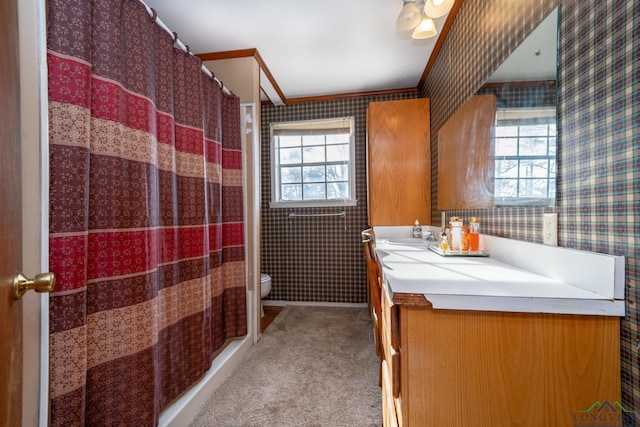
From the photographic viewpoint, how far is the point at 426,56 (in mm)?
2152

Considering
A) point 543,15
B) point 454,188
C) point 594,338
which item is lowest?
point 594,338

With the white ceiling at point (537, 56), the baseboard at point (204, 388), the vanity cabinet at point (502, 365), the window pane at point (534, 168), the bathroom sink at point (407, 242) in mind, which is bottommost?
the baseboard at point (204, 388)

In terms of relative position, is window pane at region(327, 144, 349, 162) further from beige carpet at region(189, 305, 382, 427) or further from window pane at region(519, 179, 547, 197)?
window pane at region(519, 179, 547, 197)

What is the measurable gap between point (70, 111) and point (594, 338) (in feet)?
5.19

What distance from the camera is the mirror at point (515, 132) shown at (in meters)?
0.86

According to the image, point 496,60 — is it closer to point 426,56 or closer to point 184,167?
point 426,56

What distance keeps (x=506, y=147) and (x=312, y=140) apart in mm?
2118

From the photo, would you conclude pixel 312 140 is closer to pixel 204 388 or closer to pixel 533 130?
pixel 533 130

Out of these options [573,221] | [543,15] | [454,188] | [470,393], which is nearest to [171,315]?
[470,393]

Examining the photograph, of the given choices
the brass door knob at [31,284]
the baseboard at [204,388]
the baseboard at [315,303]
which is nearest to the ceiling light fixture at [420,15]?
the brass door knob at [31,284]

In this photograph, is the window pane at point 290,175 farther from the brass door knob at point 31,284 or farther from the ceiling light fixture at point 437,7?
the brass door knob at point 31,284

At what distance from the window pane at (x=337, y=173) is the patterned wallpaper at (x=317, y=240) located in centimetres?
14

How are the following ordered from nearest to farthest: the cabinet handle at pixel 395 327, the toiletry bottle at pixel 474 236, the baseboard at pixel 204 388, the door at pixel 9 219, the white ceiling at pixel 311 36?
1. the door at pixel 9 219
2. the cabinet handle at pixel 395 327
3. the baseboard at pixel 204 388
4. the toiletry bottle at pixel 474 236
5. the white ceiling at pixel 311 36

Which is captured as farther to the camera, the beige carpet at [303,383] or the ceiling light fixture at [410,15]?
the ceiling light fixture at [410,15]
